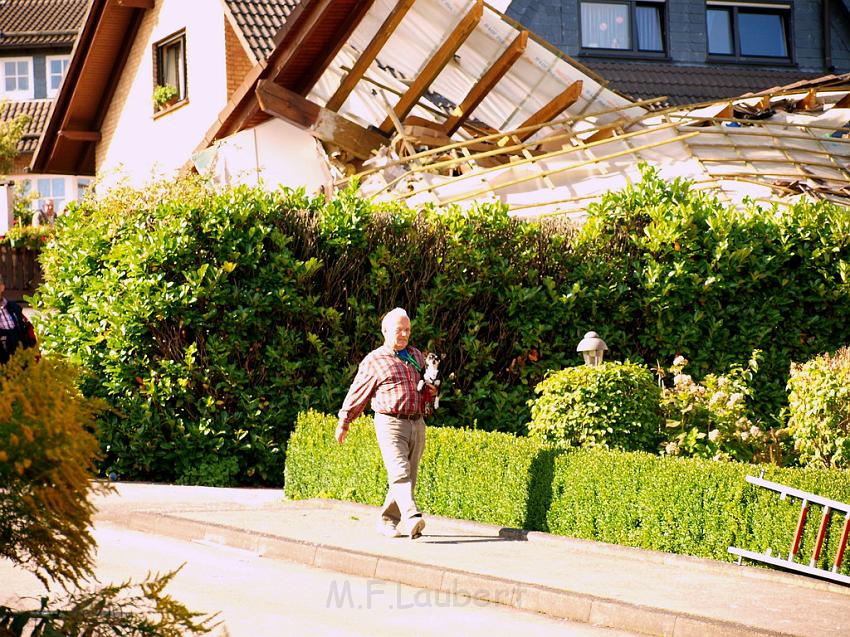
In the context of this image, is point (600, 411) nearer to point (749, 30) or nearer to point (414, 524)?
point (414, 524)

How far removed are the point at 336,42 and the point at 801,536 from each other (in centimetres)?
1193

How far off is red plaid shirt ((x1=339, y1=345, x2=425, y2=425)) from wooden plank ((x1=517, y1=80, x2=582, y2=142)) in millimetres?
9911

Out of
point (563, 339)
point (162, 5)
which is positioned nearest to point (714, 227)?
point (563, 339)

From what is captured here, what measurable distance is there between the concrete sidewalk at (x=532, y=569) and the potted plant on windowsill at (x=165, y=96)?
1360cm

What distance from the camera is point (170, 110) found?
23531 mm

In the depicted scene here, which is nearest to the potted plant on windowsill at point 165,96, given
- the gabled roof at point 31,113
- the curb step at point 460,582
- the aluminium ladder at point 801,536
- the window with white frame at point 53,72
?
the curb step at point 460,582

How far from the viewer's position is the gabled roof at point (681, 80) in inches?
975

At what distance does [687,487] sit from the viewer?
9164 millimetres

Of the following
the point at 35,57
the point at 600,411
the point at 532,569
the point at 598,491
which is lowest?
the point at 532,569

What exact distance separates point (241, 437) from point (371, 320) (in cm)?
189

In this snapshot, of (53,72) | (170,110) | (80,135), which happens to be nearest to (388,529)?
(170,110)

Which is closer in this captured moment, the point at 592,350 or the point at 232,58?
the point at 592,350

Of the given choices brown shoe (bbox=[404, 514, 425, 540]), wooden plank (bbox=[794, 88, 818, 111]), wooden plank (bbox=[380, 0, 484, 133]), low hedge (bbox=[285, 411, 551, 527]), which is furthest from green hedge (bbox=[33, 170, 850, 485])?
wooden plank (bbox=[794, 88, 818, 111])

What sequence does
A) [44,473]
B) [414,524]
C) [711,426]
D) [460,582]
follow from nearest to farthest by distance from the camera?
[44,473] → [460,582] → [414,524] → [711,426]
